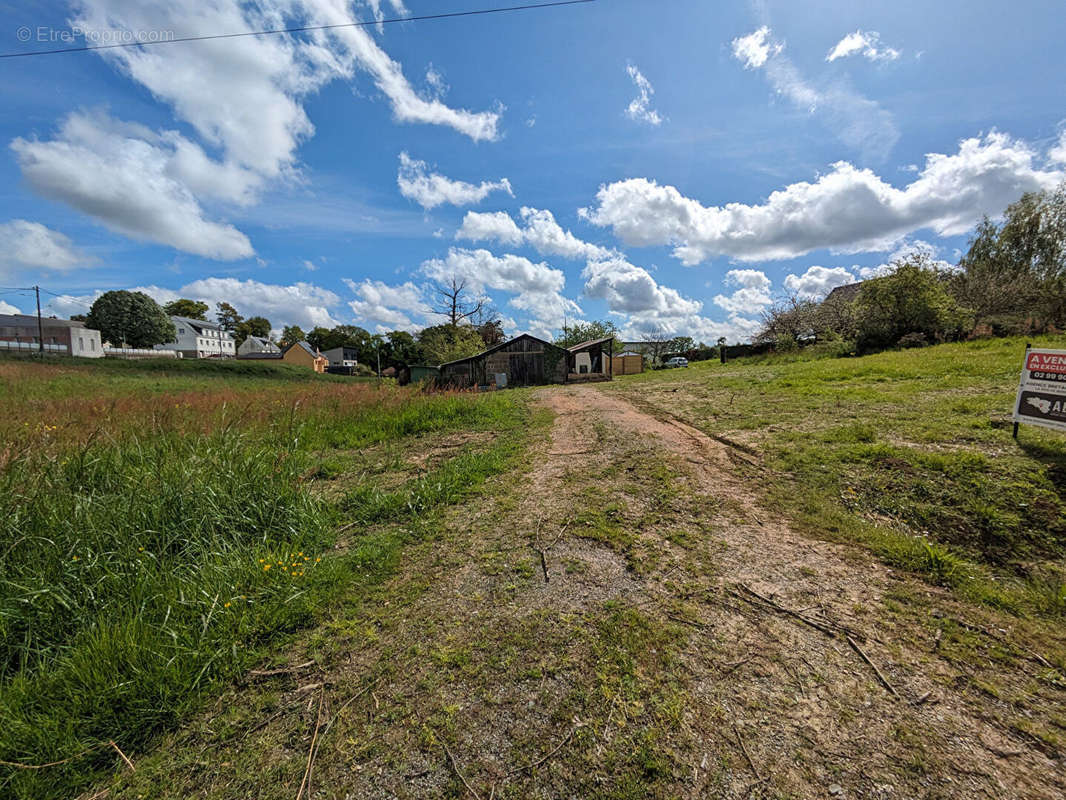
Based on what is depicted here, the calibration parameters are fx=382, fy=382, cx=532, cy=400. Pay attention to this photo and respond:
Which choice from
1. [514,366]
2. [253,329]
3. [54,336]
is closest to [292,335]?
[253,329]

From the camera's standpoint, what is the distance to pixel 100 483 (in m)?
3.67

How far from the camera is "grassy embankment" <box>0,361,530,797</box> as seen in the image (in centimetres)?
180

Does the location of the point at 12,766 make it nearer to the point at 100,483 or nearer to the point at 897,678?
the point at 100,483

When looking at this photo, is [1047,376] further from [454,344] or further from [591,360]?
[454,344]

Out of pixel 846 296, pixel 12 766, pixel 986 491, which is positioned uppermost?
pixel 846 296

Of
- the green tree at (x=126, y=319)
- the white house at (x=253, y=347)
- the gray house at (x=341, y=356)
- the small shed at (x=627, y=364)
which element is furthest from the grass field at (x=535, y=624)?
the white house at (x=253, y=347)

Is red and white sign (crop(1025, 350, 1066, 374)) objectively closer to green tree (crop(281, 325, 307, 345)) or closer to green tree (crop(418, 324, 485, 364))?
green tree (crop(418, 324, 485, 364))

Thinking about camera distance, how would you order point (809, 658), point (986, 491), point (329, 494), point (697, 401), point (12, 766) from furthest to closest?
1. point (697, 401)
2. point (329, 494)
3. point (986, 491)
4. point (809, 658)
5. point (12, 766)

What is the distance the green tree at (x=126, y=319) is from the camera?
5175 centimetres

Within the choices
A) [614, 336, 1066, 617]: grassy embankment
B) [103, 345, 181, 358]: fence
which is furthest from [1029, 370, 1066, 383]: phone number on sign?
[103, 345, 181, 358]: fence

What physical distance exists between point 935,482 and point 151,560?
22.0 feet

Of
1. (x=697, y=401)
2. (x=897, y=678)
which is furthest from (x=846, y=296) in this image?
(x=897, y=678)

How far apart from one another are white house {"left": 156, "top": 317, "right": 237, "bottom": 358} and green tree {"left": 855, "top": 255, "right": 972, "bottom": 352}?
86.4 m

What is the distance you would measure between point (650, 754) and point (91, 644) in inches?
115
